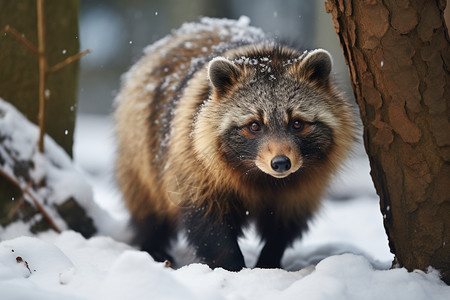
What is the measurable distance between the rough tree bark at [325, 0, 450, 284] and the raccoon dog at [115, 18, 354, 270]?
48 cm

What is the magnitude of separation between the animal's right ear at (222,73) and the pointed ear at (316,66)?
15.2 inches

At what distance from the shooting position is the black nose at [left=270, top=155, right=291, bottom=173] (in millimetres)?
3168

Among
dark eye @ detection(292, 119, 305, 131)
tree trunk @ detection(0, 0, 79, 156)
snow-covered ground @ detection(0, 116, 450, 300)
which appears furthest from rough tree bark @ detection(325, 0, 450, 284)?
tree trunk @ detection(0, 0, 79, 156)

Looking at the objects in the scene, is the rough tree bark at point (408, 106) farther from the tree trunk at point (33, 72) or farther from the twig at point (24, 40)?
the tree trunk at point (33, 72)

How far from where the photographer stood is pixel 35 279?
2699 mm

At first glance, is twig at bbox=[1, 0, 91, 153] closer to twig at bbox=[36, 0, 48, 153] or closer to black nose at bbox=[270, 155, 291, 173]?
twig at bbox=[36, 0, 48, 153]

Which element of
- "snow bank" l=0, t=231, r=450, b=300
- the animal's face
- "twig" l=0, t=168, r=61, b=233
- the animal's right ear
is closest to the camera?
"snow bank" l=0, t=231, r=450, b=300

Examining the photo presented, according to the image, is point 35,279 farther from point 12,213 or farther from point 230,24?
point 230,24

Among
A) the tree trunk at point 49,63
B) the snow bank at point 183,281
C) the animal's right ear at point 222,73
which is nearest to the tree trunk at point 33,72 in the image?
the tree trunk at point 49,63

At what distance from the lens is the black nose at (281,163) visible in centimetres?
317

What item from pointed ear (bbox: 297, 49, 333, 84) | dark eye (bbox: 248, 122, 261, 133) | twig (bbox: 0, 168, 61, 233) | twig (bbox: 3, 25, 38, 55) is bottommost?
twig (bbox: 0, 168, 61, 233)

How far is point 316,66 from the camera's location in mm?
3570

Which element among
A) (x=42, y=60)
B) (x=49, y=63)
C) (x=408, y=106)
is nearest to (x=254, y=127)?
(x=408, y=106)

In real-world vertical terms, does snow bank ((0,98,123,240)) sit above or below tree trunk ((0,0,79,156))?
below
